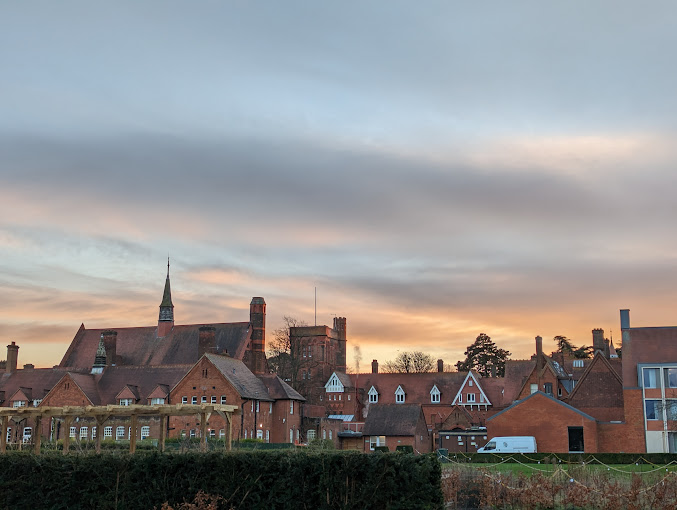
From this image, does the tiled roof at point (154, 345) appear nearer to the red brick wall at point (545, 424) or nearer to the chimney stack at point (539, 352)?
the red brick wall at point (545, 424)

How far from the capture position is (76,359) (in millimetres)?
93562

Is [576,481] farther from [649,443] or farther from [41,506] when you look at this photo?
[649,443]

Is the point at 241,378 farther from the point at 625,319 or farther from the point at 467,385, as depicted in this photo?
the point at 625,319

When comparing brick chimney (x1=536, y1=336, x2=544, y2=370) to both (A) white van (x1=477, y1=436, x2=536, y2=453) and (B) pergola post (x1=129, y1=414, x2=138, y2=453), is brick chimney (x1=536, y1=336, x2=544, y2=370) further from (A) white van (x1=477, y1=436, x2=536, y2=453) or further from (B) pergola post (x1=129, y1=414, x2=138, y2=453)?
(B) pergola post (x1=129, y1=414, x2=138, y2=453)

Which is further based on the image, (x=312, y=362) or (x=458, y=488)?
(x=312, y=362)

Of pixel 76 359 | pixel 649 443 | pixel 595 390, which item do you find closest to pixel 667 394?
pixel 649 443

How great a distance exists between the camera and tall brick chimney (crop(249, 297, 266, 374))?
3302 inches

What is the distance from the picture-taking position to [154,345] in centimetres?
9019

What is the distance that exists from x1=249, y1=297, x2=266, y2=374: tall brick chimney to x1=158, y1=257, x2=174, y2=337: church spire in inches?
429

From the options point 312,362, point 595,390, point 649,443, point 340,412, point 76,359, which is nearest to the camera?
point 649,443

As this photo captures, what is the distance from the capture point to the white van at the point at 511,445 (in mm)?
60728

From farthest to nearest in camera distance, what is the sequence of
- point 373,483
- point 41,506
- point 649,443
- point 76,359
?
point 76,359
point 649,443
point 41,506
point 373,483

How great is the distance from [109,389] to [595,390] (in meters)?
48.0

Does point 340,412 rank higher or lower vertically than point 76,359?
lower
